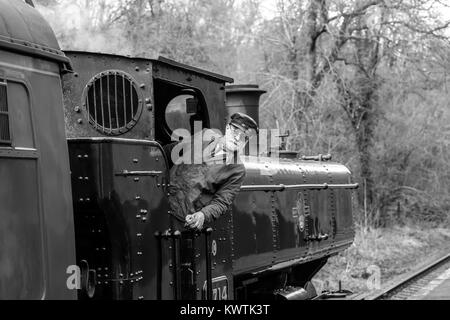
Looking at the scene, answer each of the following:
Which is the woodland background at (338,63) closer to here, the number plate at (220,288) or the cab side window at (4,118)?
the number plate at (220,288)

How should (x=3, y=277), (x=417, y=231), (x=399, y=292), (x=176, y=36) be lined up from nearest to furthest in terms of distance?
(x=3, y=277)
(x=399, y=292)
(x=176, y=36)
(x=417, y=231)

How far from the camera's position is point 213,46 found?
18406 mm

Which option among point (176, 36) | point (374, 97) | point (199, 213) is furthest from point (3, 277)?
point (374, 97)

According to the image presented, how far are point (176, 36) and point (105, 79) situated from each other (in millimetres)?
13285

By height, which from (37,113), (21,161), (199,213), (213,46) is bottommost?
(199,213)

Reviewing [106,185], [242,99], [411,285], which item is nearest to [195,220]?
[106,185]

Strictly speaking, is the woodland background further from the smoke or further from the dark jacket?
the dark jacket

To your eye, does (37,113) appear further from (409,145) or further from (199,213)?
(409,145)

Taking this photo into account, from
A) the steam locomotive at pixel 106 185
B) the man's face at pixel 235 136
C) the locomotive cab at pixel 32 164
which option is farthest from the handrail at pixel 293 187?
the locomotive cab at pixel 32 164

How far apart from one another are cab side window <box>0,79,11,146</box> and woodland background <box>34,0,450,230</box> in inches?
471

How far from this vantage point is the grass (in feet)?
44.6

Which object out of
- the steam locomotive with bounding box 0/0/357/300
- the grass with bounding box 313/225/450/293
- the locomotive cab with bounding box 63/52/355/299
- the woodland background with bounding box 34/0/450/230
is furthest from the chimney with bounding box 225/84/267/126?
the woodland background with bounding box 34/0/450/230

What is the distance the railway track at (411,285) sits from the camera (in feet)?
37.9

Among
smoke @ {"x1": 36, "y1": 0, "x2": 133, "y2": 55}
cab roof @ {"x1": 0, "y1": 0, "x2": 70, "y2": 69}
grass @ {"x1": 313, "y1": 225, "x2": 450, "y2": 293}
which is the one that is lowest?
grass @ {"x1": 313, "y1": 225, "x2": 450, "y2": 293}
